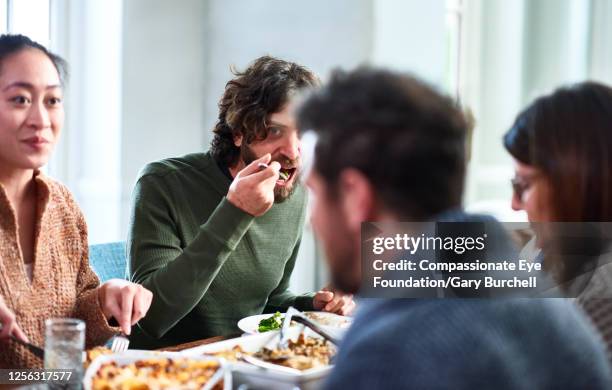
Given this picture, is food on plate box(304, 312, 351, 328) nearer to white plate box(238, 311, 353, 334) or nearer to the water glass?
white plate box(238, 311, 353, 334)

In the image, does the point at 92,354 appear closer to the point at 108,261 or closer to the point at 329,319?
the point at 329,319

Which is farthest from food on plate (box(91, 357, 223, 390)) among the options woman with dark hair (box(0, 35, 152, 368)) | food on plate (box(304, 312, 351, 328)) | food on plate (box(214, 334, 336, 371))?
food on plate (box(304, 312, 351, 328))

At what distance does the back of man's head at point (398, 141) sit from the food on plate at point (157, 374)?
0.41m

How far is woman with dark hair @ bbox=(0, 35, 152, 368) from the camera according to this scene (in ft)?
4.40

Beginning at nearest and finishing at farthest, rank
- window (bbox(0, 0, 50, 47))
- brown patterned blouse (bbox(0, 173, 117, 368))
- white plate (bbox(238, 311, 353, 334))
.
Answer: brown patterned blouse (bbox(0, 173, 117, 368)) < white plate (bbox(238, 311, 353, 334)) < window (bbox(0, 0, 50, 47))

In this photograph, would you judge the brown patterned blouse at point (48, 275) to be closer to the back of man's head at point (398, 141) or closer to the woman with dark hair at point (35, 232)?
the woman with dark hair at point (35, 232)

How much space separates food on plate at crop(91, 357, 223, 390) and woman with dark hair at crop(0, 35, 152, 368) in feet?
0.92

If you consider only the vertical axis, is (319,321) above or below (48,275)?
below

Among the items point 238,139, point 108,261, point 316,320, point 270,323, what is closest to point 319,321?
point 316,320

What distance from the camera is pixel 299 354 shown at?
49.8 inches

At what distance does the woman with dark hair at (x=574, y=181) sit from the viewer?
3.79 ft

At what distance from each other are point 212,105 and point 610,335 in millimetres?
2362

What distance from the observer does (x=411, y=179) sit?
73cm

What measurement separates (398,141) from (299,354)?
2.12 ft
